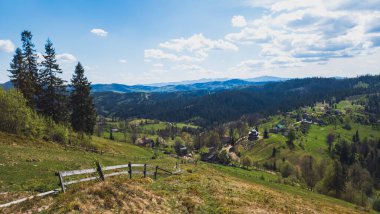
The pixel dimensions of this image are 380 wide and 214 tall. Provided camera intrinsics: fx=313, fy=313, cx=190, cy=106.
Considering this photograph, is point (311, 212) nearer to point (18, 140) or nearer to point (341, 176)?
point (18, 140)

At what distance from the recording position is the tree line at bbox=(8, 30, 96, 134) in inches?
2773

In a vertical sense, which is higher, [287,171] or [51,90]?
[51,90]

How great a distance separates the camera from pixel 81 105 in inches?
2972

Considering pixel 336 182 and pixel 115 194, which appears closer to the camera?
pixel 115 194

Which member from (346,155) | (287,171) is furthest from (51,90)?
(346,155)

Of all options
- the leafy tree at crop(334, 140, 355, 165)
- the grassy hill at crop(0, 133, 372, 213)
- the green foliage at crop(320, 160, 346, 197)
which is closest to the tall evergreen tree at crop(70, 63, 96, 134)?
the grassy hill at crop(0, 133, 372, 213)

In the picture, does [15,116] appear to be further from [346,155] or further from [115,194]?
[346,155]

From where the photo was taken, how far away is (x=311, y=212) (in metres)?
30.7

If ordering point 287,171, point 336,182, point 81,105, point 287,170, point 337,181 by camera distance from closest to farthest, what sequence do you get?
point 81,105
point 337,181
point 336,182
point 287,171
point 287,170

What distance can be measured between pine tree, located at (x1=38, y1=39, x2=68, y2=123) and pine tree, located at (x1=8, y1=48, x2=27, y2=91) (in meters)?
4.98

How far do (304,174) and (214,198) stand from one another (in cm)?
11641

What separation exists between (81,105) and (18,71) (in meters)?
16.8

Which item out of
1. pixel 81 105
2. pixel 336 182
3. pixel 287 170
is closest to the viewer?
pixel 81 105

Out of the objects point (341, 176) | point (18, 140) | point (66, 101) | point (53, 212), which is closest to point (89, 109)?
point (66, 101)
